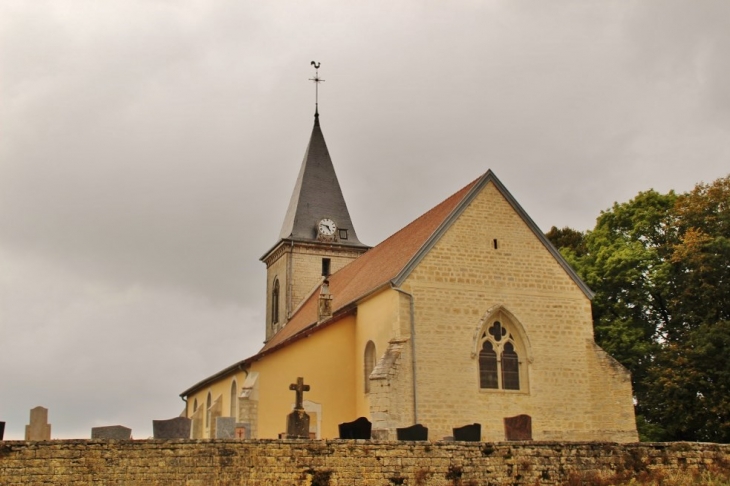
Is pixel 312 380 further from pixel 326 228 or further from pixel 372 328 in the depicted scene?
pixel 326 228

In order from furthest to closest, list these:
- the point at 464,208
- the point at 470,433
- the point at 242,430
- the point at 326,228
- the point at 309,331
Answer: the point at 326,228, the point at 309,331, the point at 464,208, the point at 242,430, the point at 470,433

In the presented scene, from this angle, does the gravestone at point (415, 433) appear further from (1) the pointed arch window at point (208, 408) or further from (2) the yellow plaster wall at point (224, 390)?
(1) the pointed arch window at point (208, 408)

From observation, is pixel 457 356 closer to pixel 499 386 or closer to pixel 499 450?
pixel 499 386

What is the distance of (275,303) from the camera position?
41906 millimetres

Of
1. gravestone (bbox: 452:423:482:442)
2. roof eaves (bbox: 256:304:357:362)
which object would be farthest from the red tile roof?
gravestone (bbox: 452:423:482:442)

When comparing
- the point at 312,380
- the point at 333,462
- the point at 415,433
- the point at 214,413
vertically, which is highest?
the point at 312,380

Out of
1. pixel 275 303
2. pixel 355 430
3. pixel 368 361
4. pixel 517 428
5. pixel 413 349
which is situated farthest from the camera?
pixel 275 303

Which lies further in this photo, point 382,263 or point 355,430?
point 382,263

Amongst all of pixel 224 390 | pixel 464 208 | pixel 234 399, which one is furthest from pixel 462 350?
pixel 224 390

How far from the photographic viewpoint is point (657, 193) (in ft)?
106

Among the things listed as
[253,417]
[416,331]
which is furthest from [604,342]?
[253,417]

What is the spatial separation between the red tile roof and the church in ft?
0.43

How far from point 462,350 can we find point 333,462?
9.86 meters

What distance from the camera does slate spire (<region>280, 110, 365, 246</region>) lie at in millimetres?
40938
